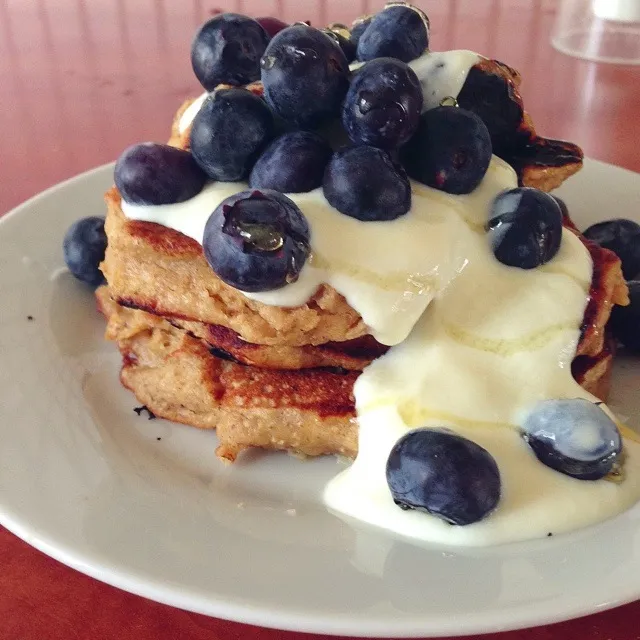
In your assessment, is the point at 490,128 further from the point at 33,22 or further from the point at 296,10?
the point at 33,22

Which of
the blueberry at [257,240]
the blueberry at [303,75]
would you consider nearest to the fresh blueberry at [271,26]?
the blueberry at [303,75]

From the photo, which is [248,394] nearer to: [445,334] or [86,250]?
[445,334]

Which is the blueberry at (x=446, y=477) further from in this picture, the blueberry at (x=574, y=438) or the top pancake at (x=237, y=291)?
the top pancake at (x=237, y=291)

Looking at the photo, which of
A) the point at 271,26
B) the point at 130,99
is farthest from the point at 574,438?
the point at 130,99

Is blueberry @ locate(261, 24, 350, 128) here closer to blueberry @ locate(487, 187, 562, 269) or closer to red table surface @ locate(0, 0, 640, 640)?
blueberry @ locate(487, 187, 562, 269)

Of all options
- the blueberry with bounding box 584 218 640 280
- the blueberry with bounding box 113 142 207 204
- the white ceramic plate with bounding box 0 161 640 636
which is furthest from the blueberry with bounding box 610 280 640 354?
the blueberry with bounding box 113 142 207 204
